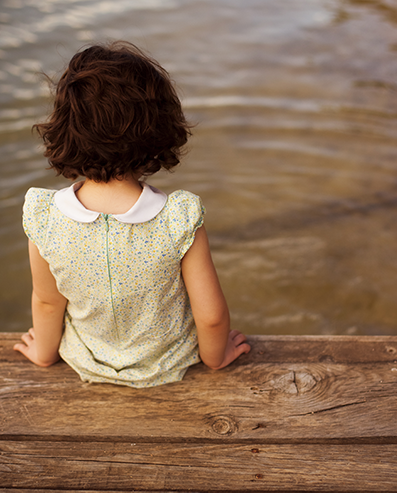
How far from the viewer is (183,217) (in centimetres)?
125

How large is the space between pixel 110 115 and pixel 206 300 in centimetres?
54

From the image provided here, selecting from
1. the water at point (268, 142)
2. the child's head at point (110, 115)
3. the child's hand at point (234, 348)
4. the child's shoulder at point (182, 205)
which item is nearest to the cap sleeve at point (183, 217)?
the child's shoulder at point (182, 205)

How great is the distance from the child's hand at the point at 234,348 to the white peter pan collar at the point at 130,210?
1.84 ft

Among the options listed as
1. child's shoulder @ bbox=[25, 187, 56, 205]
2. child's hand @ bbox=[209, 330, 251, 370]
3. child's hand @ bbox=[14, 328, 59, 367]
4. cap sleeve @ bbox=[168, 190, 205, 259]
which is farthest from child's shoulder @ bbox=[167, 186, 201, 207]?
child's hand @ bbox=[14, 328, 59, 367]

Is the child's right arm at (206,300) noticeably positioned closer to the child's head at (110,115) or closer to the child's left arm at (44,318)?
the child's head at (110,115)

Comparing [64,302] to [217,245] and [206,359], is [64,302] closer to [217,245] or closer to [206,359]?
[206,359]

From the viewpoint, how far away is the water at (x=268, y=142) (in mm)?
2949

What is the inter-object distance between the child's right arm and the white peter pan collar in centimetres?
13

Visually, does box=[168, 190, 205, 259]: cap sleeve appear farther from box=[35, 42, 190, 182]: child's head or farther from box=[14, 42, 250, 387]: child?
box=[35, 42, 190, 182]: child's head

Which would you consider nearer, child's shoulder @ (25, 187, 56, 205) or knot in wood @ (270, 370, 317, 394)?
child's shoulder @ (25, 187, 56, 205)

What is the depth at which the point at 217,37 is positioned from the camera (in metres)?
6.00

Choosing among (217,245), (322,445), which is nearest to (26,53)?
(217,245)

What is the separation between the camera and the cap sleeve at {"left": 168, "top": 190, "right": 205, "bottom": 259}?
1245mm

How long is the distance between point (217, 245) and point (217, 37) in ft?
12.1
